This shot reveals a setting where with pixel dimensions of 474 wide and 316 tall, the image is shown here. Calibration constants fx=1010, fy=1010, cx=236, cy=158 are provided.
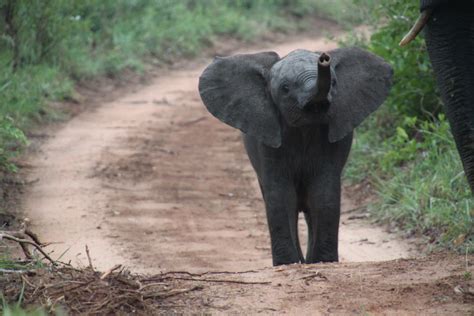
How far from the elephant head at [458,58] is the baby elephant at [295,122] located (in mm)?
1191

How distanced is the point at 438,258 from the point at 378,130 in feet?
16.6

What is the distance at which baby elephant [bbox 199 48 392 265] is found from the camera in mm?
6738

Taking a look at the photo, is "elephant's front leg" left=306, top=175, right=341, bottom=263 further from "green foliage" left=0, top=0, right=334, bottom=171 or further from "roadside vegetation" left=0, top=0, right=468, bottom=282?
"green foliage" left=0, top=0, right=334, bottom=171

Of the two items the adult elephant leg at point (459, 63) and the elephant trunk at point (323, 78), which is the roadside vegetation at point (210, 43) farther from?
the adult elephant leg at point (459, 63)

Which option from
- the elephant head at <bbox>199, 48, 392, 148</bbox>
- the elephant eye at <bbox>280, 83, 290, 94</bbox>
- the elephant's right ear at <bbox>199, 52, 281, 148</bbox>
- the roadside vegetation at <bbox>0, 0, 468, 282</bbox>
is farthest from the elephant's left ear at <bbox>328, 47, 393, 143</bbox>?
the roadside vegetation at <bbox>0, 0, 468, 282</bbox>

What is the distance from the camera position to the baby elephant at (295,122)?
6.74 meters

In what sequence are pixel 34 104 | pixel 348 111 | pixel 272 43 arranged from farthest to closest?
pixel 272 43 < pixel 34 104 < pixel 348 111

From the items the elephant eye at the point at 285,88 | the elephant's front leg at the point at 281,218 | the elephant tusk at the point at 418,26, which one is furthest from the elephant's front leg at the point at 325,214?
the elephant tusk at the point at 418,26

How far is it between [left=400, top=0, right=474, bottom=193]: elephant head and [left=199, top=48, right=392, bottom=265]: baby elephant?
1.19 metres

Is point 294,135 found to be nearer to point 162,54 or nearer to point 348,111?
point 348,111

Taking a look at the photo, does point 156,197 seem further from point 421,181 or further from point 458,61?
point 458,61

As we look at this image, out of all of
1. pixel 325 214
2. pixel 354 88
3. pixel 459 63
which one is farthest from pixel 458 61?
pixel 325 214

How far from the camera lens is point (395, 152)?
985cm


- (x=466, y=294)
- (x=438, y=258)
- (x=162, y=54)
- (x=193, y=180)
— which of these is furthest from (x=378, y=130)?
(x=162, y=54)
